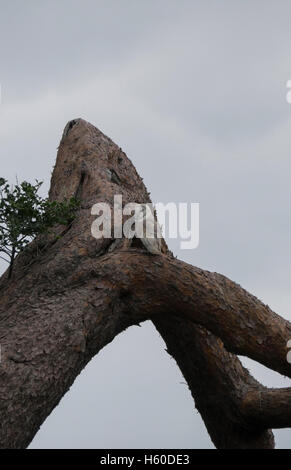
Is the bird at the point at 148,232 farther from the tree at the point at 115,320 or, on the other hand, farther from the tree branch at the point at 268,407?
the tree branch at the point at 268,407

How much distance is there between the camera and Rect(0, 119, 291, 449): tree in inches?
314

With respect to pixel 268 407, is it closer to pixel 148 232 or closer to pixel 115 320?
pixel 115 320

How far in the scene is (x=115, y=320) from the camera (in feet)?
30.1

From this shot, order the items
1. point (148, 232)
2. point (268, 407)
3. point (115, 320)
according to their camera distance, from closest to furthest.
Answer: point (115, 320)
point (148, 232)
point (268, 407)

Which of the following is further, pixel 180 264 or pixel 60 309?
pixel 180 264

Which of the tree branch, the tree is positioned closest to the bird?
the tree

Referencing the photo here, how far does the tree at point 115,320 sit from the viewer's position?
26.2 feet

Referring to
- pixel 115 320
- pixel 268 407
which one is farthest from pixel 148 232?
pixel 268 407

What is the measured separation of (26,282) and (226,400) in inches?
145

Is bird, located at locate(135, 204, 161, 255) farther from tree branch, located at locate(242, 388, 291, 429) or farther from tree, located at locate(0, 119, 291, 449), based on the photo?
tree branch, located at locate(242, 388, 291, 429)

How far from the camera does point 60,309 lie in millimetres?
8617

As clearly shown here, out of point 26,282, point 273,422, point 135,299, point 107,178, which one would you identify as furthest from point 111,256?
point 273,422

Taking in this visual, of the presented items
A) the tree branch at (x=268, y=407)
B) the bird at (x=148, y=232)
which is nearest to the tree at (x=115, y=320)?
the tree branch at (x=268, y=407)
